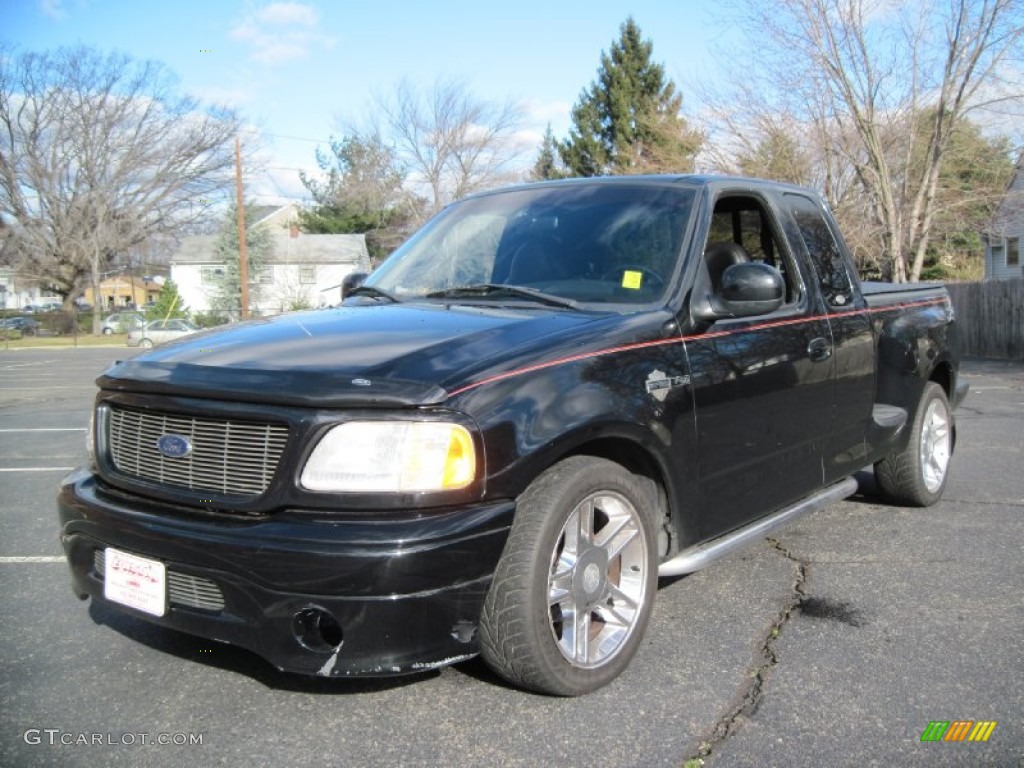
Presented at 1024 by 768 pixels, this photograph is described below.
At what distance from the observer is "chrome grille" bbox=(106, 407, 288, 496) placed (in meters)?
2.63

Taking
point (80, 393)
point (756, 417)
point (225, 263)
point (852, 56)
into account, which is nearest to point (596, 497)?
point (756, 417)

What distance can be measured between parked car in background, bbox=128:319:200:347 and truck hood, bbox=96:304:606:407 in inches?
1470

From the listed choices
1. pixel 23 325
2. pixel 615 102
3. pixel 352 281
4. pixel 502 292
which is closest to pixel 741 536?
pixel 502 292


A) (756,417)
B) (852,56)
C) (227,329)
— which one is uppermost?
(852,56)

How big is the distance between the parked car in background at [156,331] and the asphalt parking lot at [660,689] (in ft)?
120

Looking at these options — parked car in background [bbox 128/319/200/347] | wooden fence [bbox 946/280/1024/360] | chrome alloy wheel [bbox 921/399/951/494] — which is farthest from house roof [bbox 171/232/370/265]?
chrome alloy wheel [bbox 921/399/951/494]

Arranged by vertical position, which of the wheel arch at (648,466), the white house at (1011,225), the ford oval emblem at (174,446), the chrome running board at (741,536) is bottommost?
the chrome running board at (741,536)

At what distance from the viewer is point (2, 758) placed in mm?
2582

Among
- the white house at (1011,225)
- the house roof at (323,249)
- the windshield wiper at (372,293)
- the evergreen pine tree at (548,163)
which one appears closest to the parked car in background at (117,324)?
the house roof at (323,249)

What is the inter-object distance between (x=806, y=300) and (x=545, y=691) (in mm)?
2352

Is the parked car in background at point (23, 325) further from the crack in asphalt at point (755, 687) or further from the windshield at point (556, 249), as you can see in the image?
the crack in asphalt at point (755, 687)

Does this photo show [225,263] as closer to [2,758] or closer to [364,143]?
[364,143]

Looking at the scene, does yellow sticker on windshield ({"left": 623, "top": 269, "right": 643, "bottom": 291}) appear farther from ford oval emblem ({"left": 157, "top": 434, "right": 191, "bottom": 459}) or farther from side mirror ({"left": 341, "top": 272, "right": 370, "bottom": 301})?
ford oval emblem ({"left": 157, "top": 434, "right": 191, "bottom": 459})

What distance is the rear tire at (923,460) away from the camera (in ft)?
17.1
